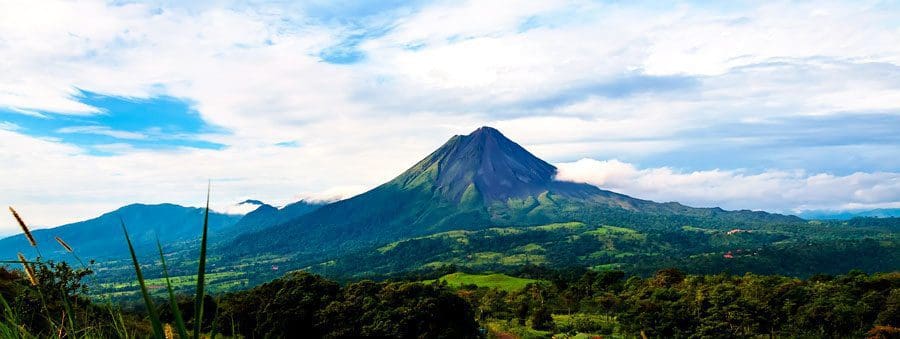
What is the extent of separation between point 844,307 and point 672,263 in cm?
11727

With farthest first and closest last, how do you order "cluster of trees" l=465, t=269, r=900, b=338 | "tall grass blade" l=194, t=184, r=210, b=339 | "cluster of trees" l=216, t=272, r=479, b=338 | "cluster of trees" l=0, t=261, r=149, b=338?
1. "cluster of trees" l=465, t=269, r=900, b=338
2. "cluster of trees" l=216, t=272, r=479, b=338
3. "cluster of trees" l=0, t=261, r=149, b=338
4. "tall grass blade" l=194, t=184, r=210, b=339

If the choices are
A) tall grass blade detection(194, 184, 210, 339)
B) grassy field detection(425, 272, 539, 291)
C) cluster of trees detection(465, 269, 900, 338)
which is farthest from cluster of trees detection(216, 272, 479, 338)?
grassy field detection(425, 272, 539, 291)

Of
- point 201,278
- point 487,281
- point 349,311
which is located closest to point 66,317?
point 201,278

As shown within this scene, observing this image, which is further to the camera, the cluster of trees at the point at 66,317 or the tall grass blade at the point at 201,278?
the cluster of trees at the point at 66,317

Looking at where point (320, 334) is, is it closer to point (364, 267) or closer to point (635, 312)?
point (635, 312)

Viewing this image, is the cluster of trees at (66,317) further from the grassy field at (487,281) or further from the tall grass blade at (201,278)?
the grassy field at (487,281)

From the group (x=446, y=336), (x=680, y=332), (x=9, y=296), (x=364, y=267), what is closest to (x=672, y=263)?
(x=364, y=267)

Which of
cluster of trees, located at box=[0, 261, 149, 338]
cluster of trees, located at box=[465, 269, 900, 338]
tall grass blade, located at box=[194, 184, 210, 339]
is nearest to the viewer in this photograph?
tall grass blade, located at box=[194, 184, 210, 339]

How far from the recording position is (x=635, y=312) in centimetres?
4381

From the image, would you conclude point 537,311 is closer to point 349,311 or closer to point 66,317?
point 349,311

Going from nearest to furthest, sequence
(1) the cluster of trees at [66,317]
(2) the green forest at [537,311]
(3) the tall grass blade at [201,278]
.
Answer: (3) the tall grass blade at [201,278] < (1) the cluster of trees at [66,317] < (2) the green forest at [537,311]

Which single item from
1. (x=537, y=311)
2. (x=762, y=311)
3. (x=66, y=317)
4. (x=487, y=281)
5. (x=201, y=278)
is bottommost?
(x=487, y=281)

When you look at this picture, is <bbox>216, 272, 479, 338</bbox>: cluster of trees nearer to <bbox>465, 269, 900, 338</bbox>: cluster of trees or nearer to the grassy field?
<bbox>465, 269, 900, 338</bbox>: cluster of trees

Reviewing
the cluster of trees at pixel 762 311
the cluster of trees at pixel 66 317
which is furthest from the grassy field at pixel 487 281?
the cluster of trees at pixel 66 317
